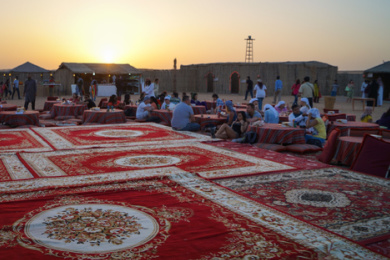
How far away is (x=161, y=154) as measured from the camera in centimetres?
754

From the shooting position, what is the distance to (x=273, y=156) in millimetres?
7590

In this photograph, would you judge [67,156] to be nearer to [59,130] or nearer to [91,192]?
[91,192]

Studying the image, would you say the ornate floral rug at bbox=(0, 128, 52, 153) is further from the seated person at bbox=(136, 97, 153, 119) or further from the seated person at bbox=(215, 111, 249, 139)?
the seated person at bbox=(215, 111, 249, 139)

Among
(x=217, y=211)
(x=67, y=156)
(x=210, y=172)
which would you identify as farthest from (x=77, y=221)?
(x=67, y=156)

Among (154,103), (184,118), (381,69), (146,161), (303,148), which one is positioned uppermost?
(381,69)

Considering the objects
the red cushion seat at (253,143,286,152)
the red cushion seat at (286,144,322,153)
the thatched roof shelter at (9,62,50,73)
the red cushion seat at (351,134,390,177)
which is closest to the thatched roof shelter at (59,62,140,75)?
the thatched roof shelter at (9,62,50,73)

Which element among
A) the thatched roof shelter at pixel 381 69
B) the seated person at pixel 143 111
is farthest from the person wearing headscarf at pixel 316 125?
the thatched roof shelter at pixel 381 69

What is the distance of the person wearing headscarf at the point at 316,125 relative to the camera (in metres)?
8.55

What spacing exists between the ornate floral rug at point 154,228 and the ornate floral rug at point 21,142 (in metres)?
3.30

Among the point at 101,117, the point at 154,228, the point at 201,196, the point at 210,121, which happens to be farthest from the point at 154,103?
the point at 154,228

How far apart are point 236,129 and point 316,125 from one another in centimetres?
A: 189

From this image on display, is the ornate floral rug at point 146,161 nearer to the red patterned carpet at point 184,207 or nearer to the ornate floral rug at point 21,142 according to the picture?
the red patterned carpet at point 184,207

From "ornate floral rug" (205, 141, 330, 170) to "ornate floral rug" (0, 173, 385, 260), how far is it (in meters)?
2.28

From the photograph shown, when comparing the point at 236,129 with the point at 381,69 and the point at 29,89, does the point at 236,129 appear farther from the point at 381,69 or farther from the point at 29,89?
the point at 381,69
